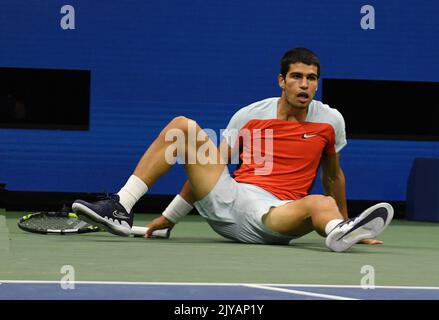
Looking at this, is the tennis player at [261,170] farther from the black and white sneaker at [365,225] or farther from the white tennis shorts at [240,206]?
the black and white sneaker at [365,225]

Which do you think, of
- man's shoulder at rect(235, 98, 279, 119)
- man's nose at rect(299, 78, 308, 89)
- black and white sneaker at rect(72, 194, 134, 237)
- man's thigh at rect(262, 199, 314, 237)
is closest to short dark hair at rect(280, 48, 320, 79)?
man's nose at rect(299, 78, 308, 89)

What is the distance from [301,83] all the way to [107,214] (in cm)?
174

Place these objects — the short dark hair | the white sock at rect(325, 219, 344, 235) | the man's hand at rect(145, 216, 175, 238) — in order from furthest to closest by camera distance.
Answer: the man's hand at rect(145, 216, 175, 238), the short dark hair, the white sock at rect(325, 219, 344, 235)

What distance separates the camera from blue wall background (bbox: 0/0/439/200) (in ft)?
46.7

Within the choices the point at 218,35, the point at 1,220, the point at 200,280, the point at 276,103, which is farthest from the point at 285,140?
the point at 218,35

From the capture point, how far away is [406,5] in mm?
14844

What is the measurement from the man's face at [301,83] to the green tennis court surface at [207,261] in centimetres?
111

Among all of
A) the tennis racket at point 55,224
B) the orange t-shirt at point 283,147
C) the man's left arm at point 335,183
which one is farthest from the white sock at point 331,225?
the tennis racket at point 55,224

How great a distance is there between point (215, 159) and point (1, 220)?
4106mm

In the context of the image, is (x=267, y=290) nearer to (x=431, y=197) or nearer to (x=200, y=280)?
(x=200, y=280)

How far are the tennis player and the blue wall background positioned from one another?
5.33 m

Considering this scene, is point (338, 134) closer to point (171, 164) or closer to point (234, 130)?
point (234, 130)

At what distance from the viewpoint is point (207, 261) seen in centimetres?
755

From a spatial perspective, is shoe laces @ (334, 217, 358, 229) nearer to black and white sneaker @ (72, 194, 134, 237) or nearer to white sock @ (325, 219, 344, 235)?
white sock @ (325, 219, 344, 235)
